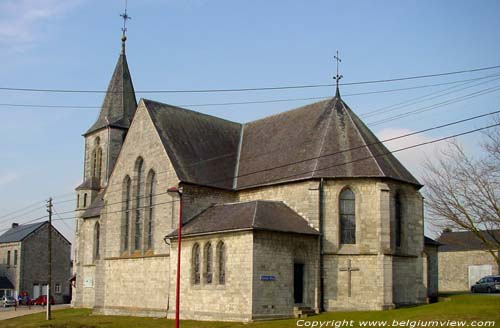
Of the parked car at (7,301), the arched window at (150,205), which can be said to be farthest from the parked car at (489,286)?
the parked car at (7,301)

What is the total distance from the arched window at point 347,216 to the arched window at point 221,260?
6.76 meters

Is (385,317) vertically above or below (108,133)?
below

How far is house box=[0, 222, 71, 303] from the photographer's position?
245 ft

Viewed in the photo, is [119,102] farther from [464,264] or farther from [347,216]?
[464,264]

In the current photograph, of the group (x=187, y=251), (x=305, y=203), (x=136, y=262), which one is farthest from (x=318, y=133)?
(x=136, y=262)

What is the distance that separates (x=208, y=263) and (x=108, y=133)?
24.5 m

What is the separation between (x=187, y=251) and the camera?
35000mm

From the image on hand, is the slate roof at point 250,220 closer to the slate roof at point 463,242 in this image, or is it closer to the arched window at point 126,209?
the arched window at point 126,209

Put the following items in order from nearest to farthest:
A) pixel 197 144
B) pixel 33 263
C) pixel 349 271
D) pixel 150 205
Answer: pixel 349 271 → pixel 150 205 → pixel 197 144 → pixel 33 263

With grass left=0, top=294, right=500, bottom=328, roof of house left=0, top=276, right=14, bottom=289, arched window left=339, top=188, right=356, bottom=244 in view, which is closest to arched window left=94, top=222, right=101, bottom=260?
grass left=0, top=294, right=500, bottom=328

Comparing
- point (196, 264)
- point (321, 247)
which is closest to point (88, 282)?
point (196, 264)

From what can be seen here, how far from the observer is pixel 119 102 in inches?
2206

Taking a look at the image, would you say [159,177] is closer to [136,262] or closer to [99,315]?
[136,262]

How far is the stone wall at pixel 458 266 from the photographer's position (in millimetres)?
64188
